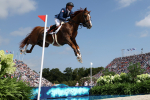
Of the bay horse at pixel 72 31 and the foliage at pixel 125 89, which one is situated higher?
the bay horse at pixel 72 31

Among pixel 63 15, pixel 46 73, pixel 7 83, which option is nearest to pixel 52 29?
pixel 63 15

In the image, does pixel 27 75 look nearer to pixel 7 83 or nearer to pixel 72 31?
pixel 72 31

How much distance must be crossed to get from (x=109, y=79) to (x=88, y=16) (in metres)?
13.7

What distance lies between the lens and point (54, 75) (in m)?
41.3

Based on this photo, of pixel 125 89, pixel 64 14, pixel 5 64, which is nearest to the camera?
pixel 5 64

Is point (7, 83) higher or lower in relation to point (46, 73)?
lower

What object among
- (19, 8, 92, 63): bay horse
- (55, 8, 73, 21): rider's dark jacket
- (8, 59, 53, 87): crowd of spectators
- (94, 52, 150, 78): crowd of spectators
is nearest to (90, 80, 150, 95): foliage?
(8, 59, 53, 87): crowd of spectators

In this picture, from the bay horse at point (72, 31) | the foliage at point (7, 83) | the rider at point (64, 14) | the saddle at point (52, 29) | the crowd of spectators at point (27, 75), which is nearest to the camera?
the foliage at point (7, 83)

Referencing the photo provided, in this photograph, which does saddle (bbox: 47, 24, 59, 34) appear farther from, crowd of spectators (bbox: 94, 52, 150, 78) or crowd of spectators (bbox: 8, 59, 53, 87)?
crowd of spectators (bbox: 94, 52, 150, 78)

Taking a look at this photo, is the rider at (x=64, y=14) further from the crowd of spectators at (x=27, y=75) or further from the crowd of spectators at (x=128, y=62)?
the crowd of spectators at (x=128, y=62)

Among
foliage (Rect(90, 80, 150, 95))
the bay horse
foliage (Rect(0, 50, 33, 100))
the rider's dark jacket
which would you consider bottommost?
foliage (Rect(90, 80, 150, 95))

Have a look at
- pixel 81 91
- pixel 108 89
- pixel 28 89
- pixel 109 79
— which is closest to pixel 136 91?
pixel 108 89

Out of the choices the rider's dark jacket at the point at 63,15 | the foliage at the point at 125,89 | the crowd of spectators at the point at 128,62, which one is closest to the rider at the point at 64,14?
the rider's dark jacket at the point at 63,15

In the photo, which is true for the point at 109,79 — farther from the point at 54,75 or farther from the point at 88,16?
the point at 54,75
